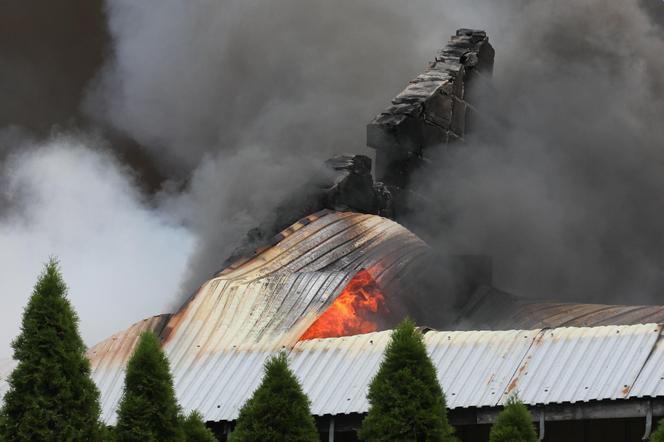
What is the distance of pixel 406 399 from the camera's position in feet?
121

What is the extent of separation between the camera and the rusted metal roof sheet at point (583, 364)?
38.7m

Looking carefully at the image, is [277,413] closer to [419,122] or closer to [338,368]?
[338,368]

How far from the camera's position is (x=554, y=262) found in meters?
60.5

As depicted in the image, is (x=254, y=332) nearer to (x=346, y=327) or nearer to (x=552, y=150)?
(x=346, y=327)

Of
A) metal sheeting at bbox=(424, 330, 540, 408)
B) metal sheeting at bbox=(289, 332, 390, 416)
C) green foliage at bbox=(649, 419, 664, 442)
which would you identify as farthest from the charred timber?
green foliage at bbox=(649, 419, 664, 442)

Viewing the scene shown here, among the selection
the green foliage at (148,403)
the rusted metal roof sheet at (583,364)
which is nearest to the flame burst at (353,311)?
the rusted metal roof sheet at (583,364)

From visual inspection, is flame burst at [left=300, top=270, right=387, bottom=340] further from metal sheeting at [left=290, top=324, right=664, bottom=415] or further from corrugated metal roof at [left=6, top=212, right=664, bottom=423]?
metal sheeting at [left=290, top=324, right=664, bottom=415]

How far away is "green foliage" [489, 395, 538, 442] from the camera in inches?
1421

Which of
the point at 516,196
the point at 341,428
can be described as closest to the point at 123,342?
the point at 341,428

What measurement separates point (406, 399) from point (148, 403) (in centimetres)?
437

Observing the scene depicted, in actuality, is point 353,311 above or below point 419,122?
below

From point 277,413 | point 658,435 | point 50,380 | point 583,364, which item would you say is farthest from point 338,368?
point 658,435

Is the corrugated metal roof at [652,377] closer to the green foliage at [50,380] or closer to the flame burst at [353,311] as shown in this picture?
the flame burst at [353,311]

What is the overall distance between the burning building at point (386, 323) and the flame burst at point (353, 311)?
1.5 inches
